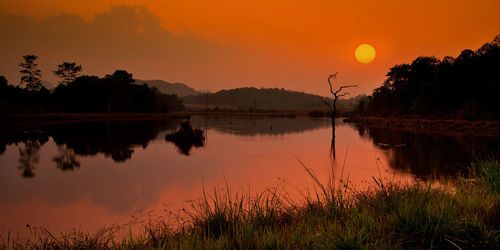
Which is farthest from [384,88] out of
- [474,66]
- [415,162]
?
[415,162]

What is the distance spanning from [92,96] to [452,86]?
3419 inches

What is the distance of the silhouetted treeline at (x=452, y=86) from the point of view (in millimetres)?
46062

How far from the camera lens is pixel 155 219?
32.4 feet

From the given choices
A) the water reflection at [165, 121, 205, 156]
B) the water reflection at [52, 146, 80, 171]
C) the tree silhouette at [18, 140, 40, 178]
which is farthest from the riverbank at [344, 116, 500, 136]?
the tree silhouette at [18, 140, 40, 178]

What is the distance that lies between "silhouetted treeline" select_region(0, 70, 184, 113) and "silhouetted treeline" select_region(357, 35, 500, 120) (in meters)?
71.9

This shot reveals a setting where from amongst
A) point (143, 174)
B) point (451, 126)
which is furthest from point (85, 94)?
point (451, 126)

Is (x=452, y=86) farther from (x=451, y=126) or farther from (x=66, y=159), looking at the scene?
(x=66, y=159)

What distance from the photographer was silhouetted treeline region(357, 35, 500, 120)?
46.1 metres

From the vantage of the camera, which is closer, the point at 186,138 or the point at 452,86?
the point at 186,138

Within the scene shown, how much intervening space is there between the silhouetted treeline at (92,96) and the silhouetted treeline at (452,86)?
71.9 metres

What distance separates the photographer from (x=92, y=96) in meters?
80.9

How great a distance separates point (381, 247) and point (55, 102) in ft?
302

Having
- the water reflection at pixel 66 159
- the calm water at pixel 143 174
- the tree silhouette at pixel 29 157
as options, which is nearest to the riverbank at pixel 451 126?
the calm water at pixel 143 174

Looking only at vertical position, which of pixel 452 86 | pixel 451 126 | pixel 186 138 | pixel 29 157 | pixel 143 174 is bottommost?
pixel 143 174
